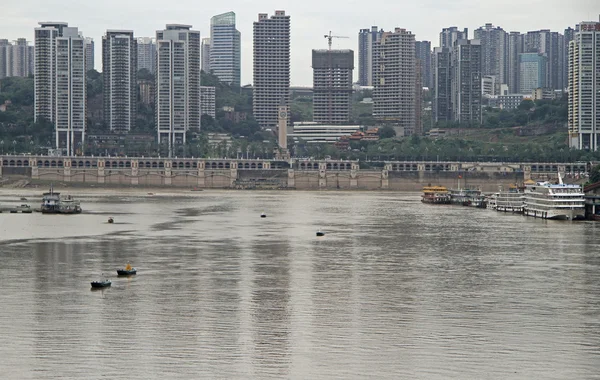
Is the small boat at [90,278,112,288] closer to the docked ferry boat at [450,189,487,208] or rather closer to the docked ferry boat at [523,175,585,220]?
the docked ferry boat at [523,175,585,220]

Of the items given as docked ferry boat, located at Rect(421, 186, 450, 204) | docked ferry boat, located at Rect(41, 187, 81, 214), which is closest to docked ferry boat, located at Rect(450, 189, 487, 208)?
docked ferry boat, located at Rect(421, 186, 450, 204)

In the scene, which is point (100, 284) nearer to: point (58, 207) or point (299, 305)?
point (299, 305)

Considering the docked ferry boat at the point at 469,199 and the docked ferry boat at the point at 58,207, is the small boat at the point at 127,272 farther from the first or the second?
the docked ferry boat at the point at 469,199

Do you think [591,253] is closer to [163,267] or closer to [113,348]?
[163,267]

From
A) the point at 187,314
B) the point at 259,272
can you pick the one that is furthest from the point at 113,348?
the point at 259,272

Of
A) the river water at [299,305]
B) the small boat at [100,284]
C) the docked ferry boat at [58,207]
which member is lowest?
the river water at [299,305]

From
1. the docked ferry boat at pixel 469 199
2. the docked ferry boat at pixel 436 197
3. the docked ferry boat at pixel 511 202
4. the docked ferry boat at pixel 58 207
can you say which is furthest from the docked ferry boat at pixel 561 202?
the docked ferry boat at pixel 58 207

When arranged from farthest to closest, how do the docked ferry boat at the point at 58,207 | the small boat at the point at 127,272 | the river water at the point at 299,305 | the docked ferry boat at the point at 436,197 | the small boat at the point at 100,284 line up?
1. the docked ferry boat at the point at 436,197
2. the docked ferry boat at the point at 58,207
3. the small boat at the point at 127,272
4. the small boat at the point at 100,284
5. the river water at the point at 299,305
